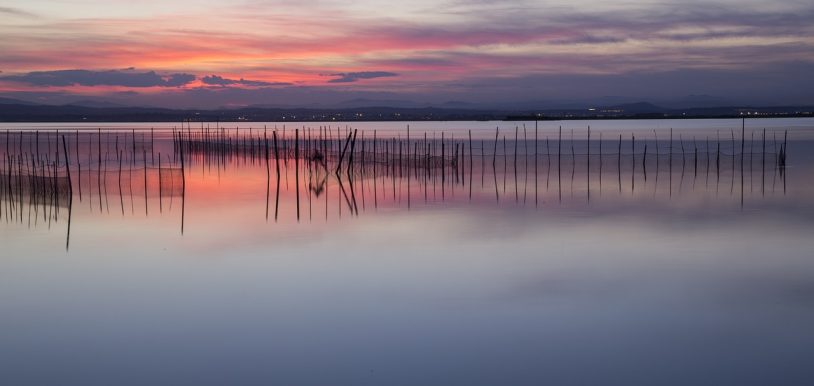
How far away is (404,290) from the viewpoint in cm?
802

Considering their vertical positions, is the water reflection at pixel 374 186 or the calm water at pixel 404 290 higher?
the water reflection at pixel 374 186

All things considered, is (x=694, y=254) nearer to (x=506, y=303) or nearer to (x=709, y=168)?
(x=506, y=303)

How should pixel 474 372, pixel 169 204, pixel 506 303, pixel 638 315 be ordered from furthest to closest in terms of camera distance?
pixel 169 204 < pixel 506 303 < pixel 638 315 < pixel 474 372

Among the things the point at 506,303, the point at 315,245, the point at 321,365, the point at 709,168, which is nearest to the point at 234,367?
the point at 321,365

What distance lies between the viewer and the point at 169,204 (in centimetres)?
1546

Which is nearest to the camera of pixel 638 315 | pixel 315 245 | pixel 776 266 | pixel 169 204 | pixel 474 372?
pixel 474 372

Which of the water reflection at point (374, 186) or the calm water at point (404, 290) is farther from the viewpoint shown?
the water reflection at point (374, 186)

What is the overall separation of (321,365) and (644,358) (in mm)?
2112

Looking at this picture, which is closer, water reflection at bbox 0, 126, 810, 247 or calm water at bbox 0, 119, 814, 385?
calm water at bbox 0, 119, 814, 385

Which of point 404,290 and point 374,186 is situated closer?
point 404,290

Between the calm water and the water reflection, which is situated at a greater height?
the water reflection

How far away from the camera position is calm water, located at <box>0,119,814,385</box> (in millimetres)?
5641

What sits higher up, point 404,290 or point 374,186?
point 374,186

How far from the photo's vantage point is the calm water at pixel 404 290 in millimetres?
5641
